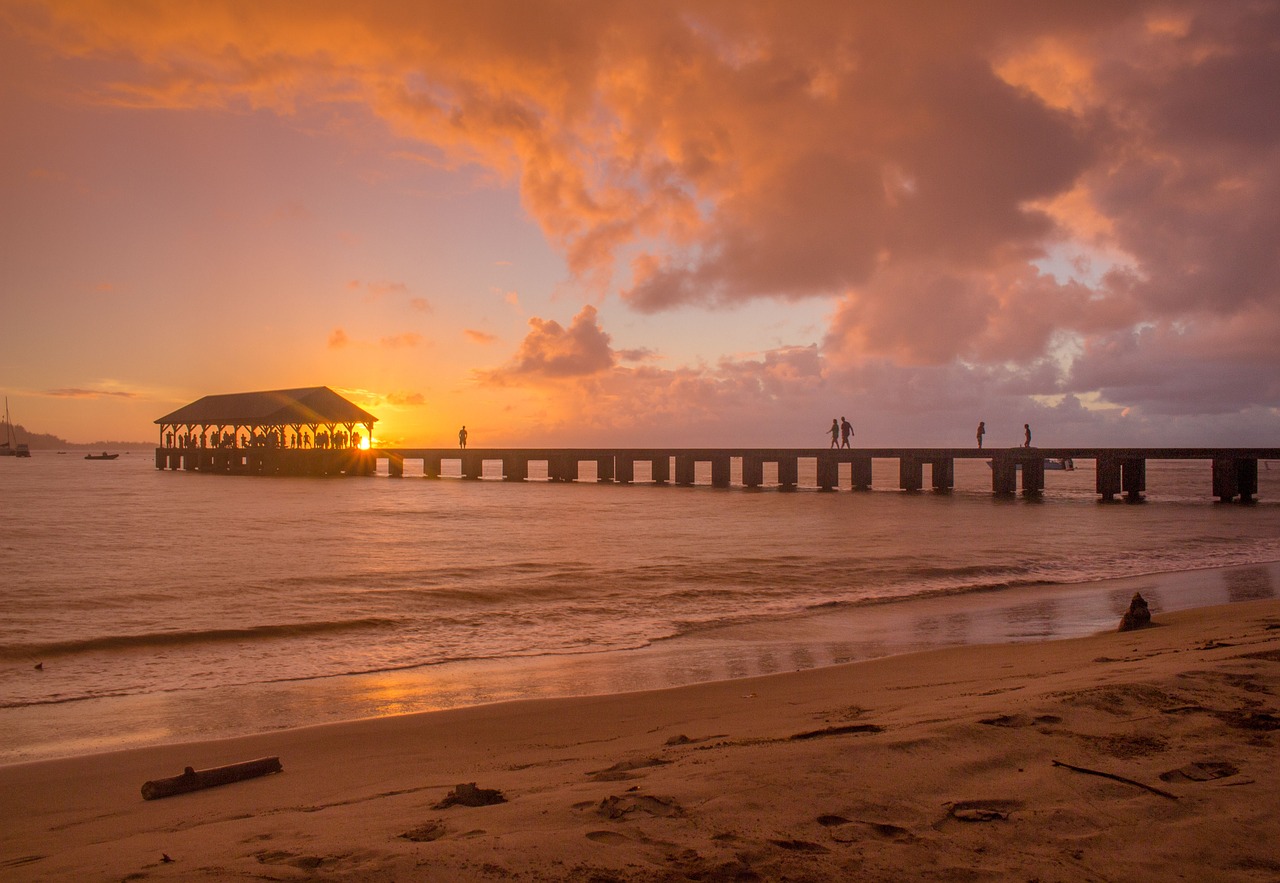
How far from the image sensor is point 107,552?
55.7ft

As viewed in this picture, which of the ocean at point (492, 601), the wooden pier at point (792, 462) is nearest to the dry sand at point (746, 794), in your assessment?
the ocean at point (492, 601)

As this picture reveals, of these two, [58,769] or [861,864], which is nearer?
[861,864]

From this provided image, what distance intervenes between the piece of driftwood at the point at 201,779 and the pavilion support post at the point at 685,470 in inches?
1796

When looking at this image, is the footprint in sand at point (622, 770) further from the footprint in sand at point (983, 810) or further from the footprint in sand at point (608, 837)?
the footprint in sand at point (983, 810)

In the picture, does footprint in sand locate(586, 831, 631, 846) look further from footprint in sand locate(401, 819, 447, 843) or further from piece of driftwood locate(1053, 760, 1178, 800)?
piece of driftwood locate(1053, 760, 1178, 800)

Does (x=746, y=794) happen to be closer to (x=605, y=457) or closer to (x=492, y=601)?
(x=492, y=601)

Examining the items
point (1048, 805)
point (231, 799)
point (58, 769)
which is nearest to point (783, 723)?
point (1048, 805)

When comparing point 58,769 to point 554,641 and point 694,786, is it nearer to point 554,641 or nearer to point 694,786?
point 694,786

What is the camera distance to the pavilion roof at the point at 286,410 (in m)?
57.8

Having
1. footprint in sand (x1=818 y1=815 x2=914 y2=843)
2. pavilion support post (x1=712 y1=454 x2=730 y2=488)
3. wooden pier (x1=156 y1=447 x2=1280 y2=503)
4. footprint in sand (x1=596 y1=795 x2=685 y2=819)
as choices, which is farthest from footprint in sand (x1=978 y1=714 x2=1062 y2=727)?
pavilion support post (x1=712 y1=454 x2=730 y2=488)

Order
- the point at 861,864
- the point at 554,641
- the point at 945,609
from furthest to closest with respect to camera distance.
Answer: the point at 945,609, the point at 554,641, the point at 861,864

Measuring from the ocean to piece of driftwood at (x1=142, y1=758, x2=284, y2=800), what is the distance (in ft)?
4.82

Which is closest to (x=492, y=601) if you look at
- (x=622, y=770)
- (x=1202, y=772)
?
(x=622, y=770)

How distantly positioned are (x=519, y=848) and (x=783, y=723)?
2.28m
